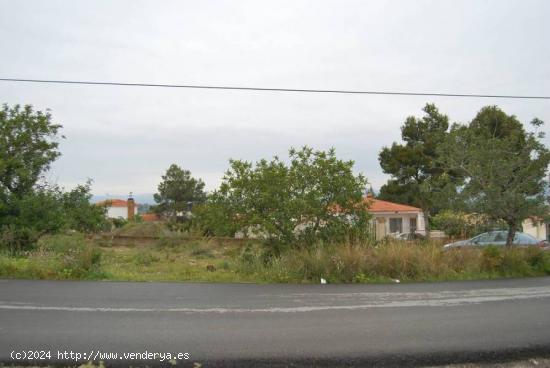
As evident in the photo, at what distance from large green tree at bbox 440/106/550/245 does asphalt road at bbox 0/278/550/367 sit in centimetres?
617

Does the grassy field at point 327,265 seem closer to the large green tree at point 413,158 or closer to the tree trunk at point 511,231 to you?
the tree trunk at point 511,231

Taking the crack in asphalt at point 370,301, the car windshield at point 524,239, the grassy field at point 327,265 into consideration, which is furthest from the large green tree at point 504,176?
the crack in asphalt at point 370,301

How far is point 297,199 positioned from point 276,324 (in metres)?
7.68

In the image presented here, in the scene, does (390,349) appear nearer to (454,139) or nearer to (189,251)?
(454,139)

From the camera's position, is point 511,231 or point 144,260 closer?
point 511,231

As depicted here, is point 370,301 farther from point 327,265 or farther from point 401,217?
point 401,217

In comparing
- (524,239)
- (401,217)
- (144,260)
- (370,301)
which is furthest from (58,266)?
(401,217)

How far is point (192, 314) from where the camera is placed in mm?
7699

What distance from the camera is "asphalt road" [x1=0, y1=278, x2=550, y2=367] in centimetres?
564

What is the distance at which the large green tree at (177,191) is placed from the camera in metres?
56.4

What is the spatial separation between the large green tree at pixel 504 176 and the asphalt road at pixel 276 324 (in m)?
6.17

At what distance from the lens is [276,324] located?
278 inches

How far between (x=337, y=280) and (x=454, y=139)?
9026 millimetres

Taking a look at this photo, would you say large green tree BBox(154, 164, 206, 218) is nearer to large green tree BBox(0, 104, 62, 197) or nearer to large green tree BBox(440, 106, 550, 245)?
large green tree BBox(0, 104, 62, 197)
